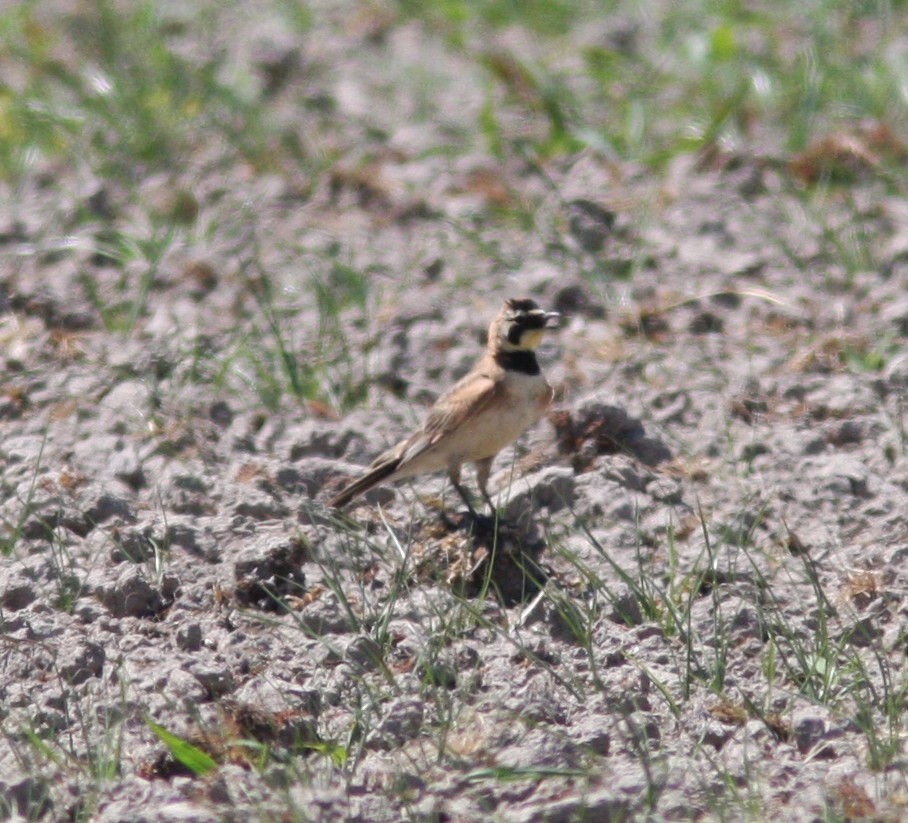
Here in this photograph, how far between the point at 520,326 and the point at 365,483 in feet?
3.08

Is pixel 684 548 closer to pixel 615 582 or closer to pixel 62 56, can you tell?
pixel 615 582

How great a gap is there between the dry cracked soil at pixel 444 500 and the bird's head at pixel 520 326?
0.34 meters

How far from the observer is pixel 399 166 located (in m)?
8.81

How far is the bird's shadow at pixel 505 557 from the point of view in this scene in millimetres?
5430

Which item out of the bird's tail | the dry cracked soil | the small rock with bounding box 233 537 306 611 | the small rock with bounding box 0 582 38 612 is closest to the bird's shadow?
the dry cracked soil

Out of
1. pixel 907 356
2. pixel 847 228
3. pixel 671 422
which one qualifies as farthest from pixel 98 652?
pixel 847 228

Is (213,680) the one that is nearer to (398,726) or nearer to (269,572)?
(398,726)

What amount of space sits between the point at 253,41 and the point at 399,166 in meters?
1.89

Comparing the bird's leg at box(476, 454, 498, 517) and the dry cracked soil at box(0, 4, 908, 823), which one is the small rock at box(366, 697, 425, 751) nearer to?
the dry cracked soil at box(0, 4, 908, 823)

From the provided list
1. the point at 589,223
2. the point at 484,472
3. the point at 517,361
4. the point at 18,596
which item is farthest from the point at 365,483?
the point at 589,223

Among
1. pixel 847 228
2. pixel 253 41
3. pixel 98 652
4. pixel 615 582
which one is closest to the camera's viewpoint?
pixel 98 652

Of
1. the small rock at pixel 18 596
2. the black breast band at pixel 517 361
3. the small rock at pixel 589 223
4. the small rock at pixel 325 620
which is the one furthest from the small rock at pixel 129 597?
the small rock at pixel 589 223

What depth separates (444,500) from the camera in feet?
20.2

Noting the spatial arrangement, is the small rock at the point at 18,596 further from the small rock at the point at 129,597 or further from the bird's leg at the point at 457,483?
the bird's leg at the point at 457,483
